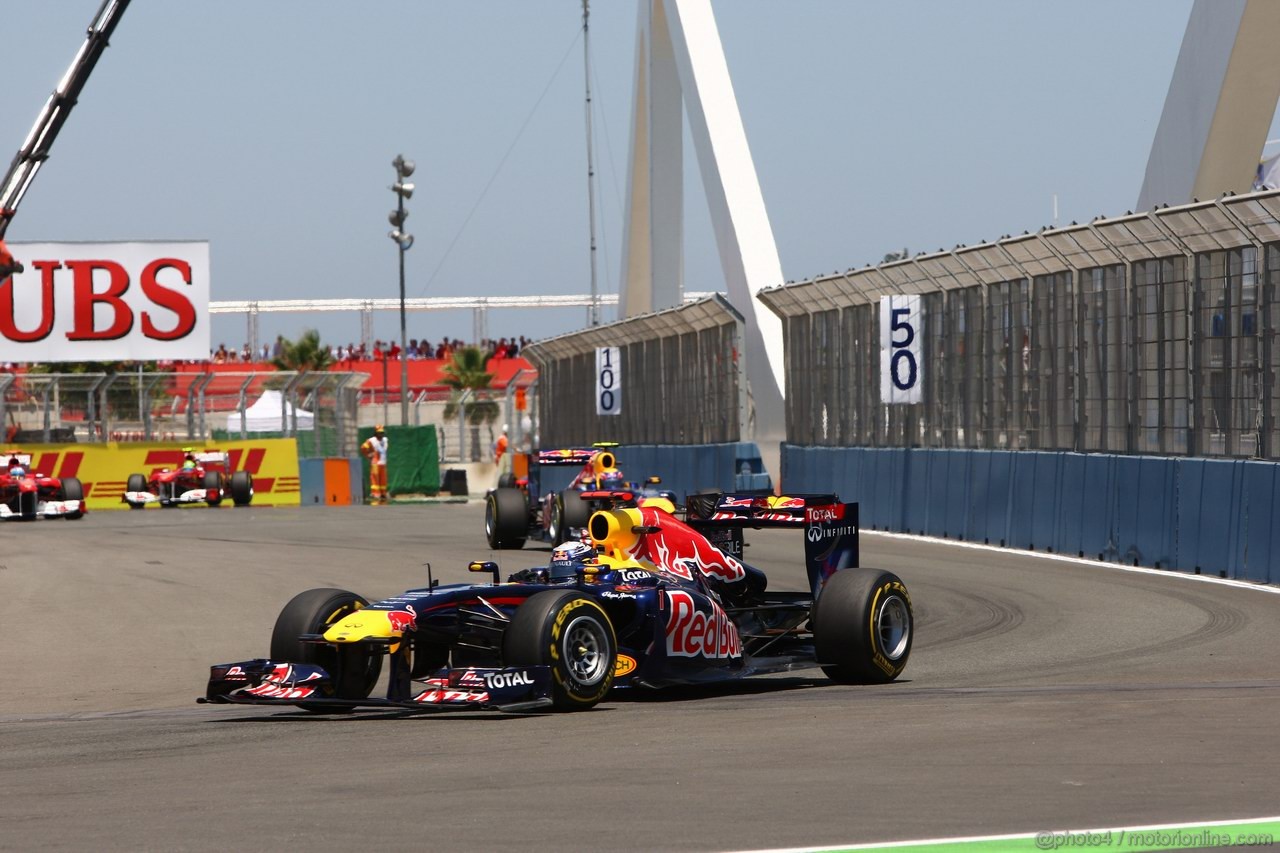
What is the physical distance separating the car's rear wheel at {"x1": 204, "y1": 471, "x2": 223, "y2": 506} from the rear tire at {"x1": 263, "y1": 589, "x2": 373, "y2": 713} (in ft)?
96.6

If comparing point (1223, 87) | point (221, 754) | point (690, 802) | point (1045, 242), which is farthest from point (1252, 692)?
point (1223, 87)

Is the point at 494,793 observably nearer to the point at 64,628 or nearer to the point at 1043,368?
the point at 64,628

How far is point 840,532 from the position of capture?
10.7 m

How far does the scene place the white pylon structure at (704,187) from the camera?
113ft

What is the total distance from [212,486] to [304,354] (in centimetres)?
3571

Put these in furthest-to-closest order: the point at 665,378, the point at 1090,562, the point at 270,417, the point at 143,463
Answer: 1. the point at 270,417
2. the point at 143,463
3. the point at 665,378
4. the point at 1090,562

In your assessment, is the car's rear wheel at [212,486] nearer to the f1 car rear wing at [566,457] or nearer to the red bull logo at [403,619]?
the f1 car rear wing at [566,457]

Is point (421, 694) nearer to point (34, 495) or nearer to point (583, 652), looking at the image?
point (583, 652)

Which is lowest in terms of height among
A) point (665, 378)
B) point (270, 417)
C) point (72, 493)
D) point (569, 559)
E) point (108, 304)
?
point (72, 493)

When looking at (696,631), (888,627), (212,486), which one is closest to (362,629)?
(696,631)

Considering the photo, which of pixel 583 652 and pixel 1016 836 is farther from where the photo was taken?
pixel 583 652

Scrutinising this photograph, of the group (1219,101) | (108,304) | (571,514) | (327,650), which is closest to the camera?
(327,650)

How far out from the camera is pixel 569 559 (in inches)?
392

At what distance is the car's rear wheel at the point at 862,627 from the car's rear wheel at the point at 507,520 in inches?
448
